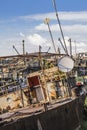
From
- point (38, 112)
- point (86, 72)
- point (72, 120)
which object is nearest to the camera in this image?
point (38, 112)

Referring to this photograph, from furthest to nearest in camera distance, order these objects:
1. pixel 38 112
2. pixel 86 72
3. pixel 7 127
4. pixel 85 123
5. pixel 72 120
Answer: pixel 86 72, pixel 85 123, pixel 72 120, pixel 38 112, pixel 7 127

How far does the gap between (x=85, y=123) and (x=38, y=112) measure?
8.00m

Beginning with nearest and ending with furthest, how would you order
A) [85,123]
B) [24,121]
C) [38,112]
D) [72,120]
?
[24,121], [38,112], [72,120], [85,123]

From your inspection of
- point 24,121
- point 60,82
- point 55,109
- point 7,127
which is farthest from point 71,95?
point 7,127

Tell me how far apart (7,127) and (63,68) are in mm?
7805

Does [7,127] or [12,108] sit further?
[12,108]

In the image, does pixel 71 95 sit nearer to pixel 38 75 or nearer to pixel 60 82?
pixel 60 82

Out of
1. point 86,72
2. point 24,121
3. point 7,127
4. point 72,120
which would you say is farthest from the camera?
point 86,72

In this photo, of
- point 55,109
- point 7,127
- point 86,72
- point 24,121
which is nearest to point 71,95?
point 55,109

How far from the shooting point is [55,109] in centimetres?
1903

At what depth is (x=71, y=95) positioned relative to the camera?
76.6ft

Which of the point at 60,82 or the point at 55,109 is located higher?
the point at 60,82

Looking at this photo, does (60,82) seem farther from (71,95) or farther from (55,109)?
(55,109)

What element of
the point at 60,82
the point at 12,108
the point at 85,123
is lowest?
the point at 85,123
